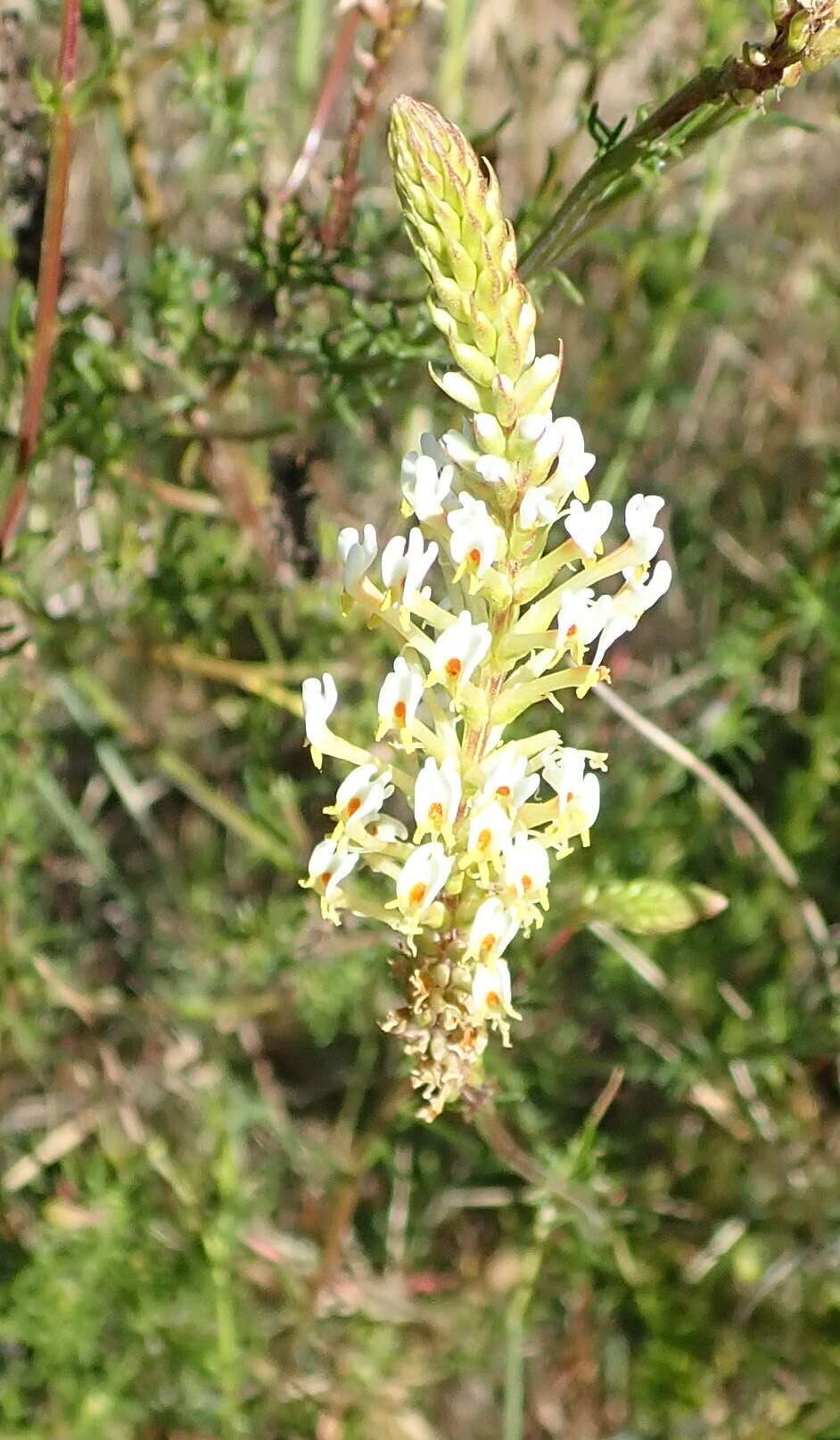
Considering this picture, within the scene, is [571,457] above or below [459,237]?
below

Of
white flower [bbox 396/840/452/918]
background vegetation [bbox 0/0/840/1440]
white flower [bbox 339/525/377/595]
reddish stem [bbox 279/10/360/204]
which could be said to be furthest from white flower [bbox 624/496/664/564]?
reddish stem [bbox 279/10/360/204]

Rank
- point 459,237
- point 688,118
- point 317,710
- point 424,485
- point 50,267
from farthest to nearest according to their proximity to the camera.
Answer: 1. point 50,267
2. point 688,118
3. point 317,710
4. point 424,485
5. point 459,237

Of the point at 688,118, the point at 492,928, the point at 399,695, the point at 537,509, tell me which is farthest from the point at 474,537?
the point at 688,118

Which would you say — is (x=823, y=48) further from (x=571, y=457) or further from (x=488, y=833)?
(x=488, y=833)

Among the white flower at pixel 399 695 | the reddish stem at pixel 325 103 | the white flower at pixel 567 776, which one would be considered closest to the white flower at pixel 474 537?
the white flower at pixel 399 695

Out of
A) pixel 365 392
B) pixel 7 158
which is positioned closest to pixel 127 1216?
pixel 365 392

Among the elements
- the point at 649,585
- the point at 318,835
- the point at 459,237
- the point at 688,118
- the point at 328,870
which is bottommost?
the point at 318,835
